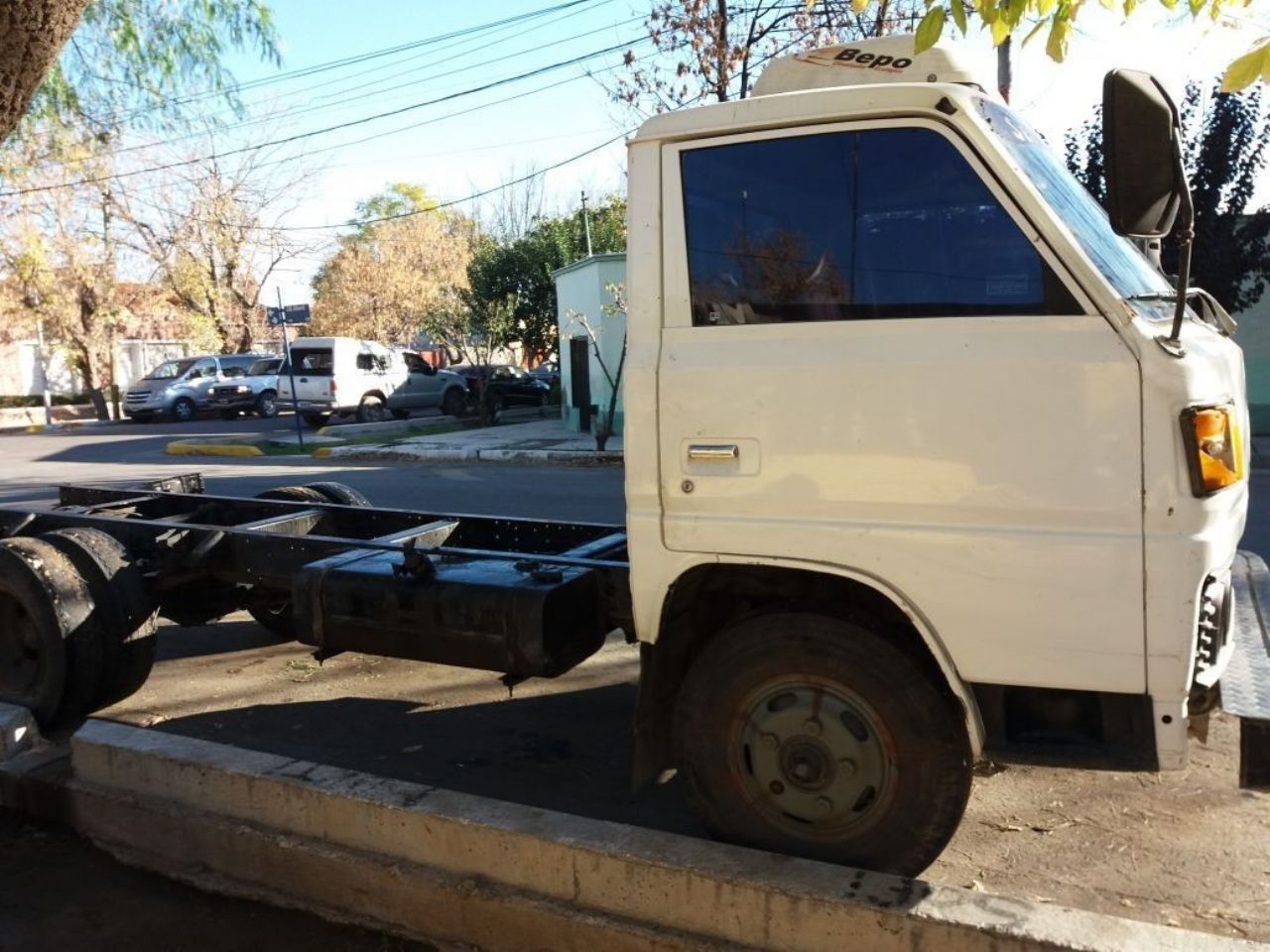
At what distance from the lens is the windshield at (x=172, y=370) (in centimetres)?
3284

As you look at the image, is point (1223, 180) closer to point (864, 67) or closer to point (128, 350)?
point (864, 67)

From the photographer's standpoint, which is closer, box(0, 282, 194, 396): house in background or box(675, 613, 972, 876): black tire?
box(675, 613, 972, 876): black tire

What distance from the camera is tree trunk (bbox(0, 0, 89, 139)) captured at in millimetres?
4551

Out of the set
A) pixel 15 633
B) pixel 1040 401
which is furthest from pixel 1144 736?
pixel 15 633

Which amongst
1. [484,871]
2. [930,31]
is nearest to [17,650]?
[484,871]

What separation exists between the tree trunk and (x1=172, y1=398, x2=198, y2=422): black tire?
2969 cm

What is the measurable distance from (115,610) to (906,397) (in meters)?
3.81

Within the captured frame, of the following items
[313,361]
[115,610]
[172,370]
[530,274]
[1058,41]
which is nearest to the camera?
[1058,41]

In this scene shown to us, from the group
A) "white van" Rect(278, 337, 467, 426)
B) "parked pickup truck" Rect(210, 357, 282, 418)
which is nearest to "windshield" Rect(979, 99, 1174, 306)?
"white van" Rect(278, 337, 467, 426)

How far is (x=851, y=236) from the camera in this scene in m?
3.13

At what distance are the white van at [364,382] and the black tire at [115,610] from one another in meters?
22.8

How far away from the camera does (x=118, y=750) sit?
3.99 metres

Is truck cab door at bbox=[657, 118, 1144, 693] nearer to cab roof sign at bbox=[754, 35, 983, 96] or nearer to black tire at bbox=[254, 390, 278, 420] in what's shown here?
cab roof sign at bbox=[754, 35, 983, 96]

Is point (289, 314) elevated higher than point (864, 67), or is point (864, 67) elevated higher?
point (289, 314)
